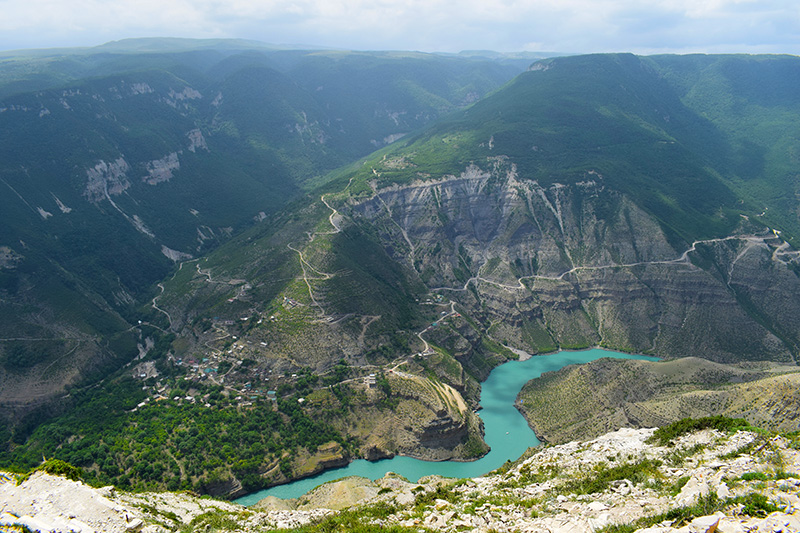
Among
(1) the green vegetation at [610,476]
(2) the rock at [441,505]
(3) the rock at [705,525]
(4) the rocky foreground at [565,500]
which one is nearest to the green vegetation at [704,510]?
(4) the rocky foreground at [565,500]

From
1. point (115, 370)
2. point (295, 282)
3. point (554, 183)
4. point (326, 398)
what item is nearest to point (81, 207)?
point (115, 370)

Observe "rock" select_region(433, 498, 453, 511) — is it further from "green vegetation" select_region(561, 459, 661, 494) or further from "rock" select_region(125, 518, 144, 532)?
"rock" select_region(125, 518, 144, 532)

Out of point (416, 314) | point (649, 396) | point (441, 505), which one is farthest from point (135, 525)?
point (416, 314)

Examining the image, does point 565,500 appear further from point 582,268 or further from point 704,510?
point 582,268

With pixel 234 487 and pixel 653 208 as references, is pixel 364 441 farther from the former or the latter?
pixel 653 208

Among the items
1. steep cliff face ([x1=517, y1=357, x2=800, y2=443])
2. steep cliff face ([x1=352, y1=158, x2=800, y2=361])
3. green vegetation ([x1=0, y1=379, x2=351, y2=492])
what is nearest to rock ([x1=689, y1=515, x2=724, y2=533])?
steep cliff face ([x1=517, y1=357, x2=800, y2=443])

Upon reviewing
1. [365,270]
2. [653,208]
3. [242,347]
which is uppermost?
[653,208]
